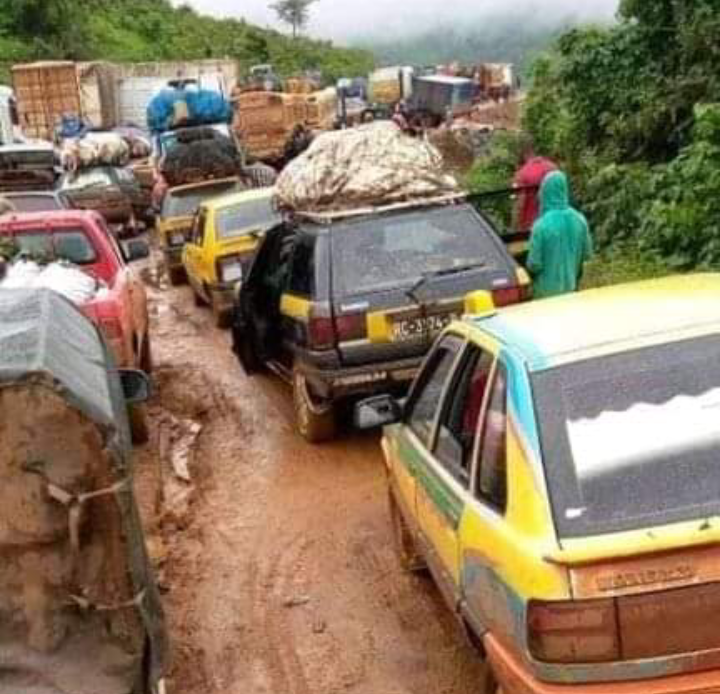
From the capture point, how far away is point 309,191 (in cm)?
1092

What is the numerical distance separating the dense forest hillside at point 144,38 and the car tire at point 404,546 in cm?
4666

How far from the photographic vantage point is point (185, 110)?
30.8 metres

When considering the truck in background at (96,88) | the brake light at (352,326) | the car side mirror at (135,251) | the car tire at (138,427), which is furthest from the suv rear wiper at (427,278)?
the truck in background at (96,88)

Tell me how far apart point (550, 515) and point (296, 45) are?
237 ft

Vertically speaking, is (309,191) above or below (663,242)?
above

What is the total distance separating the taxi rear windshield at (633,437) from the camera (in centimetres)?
427

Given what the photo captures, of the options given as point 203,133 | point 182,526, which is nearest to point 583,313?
point 182,526

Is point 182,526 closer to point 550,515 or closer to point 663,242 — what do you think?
point 550,515

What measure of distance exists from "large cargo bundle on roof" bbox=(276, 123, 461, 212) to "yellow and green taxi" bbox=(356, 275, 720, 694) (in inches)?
191

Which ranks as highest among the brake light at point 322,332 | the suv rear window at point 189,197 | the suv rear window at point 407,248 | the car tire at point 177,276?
the suv rear window at point 407,248

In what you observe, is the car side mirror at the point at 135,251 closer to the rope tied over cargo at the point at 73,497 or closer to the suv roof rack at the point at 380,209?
the suv roof rack at the point at 380,209

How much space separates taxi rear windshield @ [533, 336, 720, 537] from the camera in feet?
14.0

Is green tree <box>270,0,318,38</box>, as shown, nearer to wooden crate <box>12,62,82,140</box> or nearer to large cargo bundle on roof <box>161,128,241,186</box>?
wooden crate <box>12,62,82,140</box>

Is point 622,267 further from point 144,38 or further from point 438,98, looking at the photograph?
point 144,38
